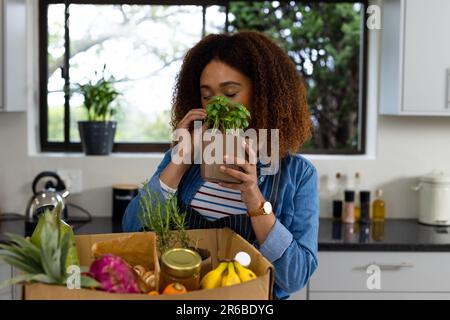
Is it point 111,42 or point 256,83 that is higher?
point 111,42

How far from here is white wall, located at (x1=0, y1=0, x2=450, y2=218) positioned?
2.89 meters

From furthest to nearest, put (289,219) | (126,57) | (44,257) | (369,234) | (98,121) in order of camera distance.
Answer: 1. (126,57)
2. (98,121)
3. (369,234)
4. (289,219)
5. (44,257)

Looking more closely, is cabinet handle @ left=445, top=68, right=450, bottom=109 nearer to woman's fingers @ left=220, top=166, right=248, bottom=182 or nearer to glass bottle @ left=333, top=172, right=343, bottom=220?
glass bottle @ left=333, top=172, right=343, bottom=220

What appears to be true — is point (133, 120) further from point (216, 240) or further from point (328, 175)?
point (216, 240)

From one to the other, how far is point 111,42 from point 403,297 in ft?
6.20

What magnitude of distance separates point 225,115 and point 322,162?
192 cm

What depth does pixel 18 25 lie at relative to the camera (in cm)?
274

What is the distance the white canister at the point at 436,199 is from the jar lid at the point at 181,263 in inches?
84.1

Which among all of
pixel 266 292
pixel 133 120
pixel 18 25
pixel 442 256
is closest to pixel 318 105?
pixel 133 120

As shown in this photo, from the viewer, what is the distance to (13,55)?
106 inches

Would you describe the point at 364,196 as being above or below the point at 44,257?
below

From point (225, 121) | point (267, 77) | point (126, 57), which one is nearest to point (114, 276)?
point (225, 121)

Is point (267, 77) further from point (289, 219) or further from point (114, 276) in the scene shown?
point (114, 276)

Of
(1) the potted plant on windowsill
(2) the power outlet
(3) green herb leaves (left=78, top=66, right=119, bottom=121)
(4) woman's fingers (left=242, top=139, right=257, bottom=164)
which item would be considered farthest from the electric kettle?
(4) woman's fingers (left=242, top=139, right=257, bottom=164)
